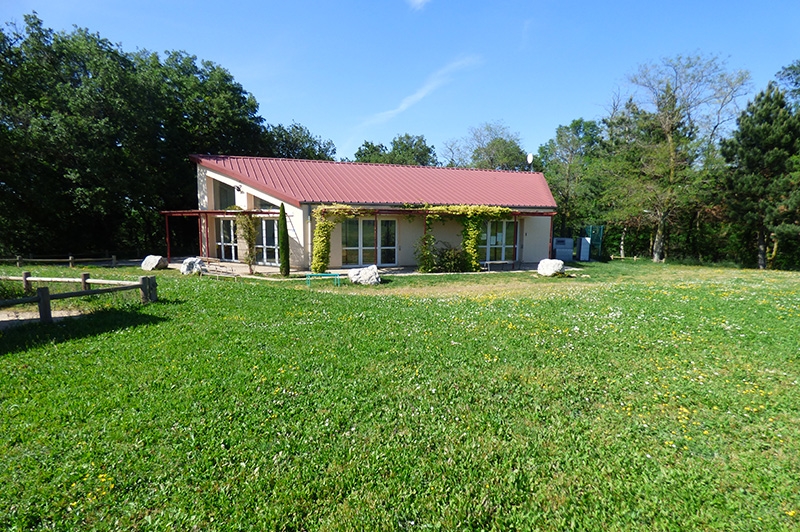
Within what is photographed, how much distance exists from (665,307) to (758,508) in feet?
23.4

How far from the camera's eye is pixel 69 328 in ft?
22.9

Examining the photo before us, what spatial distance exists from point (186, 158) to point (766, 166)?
3349 centimetres

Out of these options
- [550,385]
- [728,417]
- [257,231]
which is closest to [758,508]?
[728,417]

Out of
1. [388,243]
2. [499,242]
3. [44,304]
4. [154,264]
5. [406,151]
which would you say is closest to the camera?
[44,304]

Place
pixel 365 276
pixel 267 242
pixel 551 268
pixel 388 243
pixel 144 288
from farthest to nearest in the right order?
pixel 388 243 < pixel 267 242 < pixel 551 268 < pixel 365 276 < pixel 144 288

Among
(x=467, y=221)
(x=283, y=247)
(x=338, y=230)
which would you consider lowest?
(x=283, y=247)

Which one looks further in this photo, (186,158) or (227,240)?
(186,158)

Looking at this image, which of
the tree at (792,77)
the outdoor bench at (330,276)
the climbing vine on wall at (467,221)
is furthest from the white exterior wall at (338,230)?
the tree at (792,77)

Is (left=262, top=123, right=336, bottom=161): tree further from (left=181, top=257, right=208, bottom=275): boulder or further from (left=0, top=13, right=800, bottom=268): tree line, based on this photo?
(left=181, top=257, right=208, bottom=275): boulder

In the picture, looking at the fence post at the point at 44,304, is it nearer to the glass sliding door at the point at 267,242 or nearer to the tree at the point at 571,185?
the glass sliding door at the point at 267,242

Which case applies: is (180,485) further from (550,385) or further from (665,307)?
(665,307)

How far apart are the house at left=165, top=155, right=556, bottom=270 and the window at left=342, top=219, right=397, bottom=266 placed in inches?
1.8

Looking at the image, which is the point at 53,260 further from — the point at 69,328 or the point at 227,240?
the point at 69,328

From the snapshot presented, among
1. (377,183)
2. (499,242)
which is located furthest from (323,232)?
(499,242)
